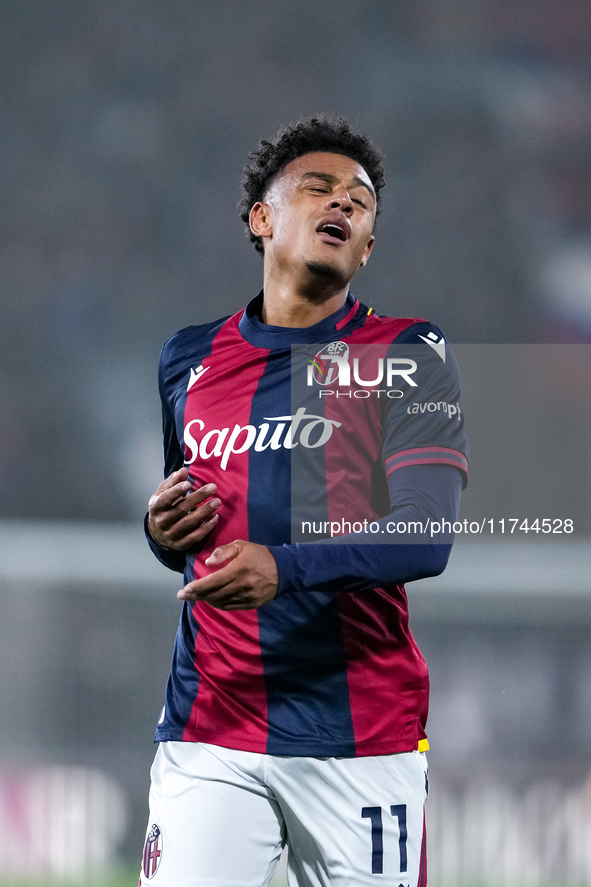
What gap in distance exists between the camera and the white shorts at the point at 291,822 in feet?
5.02

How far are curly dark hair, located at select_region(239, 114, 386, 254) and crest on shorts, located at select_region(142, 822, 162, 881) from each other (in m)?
1.35

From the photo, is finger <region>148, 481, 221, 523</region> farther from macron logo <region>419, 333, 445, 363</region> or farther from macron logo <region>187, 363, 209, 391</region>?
macron logo <region>419, 333, 445, 363</region>

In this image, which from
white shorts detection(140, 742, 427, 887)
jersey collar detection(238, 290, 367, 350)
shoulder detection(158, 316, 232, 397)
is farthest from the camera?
shoulder detection(158, 316, 232, 397)

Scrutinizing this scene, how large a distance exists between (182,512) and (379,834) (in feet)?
2.11

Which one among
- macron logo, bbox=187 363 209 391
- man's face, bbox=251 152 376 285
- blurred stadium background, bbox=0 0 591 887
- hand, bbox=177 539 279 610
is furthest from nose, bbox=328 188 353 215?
blurred stadium background, bbox=0 0 591 887

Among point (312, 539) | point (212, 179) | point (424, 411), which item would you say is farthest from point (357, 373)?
point (212, 179)

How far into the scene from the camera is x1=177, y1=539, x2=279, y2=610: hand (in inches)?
50.0

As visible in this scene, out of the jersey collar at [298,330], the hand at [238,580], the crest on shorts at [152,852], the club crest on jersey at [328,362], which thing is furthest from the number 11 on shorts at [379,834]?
the jersey collar at [298,330]

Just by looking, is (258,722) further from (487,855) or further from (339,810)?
(487,855)

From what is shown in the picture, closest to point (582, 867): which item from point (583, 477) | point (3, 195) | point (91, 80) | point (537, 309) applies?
point (583, 477)

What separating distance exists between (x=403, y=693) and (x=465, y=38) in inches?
138

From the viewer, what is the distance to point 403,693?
1.63 meters

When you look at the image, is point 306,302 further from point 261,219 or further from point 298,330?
point 261,219

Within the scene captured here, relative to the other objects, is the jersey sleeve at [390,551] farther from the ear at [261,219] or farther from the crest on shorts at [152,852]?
the ear at [261,219]
